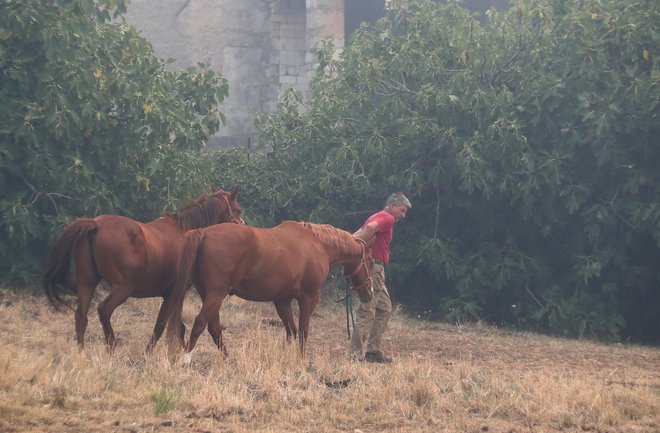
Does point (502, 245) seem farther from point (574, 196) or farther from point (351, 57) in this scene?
point (351, 57)

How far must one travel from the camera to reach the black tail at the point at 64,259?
862 centimetres

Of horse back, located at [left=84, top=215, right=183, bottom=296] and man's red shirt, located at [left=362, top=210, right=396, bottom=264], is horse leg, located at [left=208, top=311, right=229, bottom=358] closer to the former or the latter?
horse back, located at [left=84, top=215, right=183, bottom=296]

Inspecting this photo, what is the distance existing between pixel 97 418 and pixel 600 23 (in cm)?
939

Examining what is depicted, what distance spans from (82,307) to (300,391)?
102 inches

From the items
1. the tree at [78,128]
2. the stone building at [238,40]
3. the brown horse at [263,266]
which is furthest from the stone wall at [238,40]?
the brown horse at [263,266]

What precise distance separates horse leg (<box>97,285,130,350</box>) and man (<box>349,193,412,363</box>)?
2.29 m

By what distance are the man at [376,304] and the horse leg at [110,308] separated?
90.2 inches

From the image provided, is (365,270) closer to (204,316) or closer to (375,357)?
(375,357)

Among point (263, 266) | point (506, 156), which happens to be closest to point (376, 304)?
point (263, 266)

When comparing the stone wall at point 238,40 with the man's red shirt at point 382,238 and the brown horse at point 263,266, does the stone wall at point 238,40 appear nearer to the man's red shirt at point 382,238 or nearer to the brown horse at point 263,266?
the man's red shirt at point 382,238

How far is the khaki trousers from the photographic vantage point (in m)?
9.23

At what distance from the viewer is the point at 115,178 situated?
12.7 meters

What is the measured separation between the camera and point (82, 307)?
868cm

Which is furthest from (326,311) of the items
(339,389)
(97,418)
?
(97,418)
